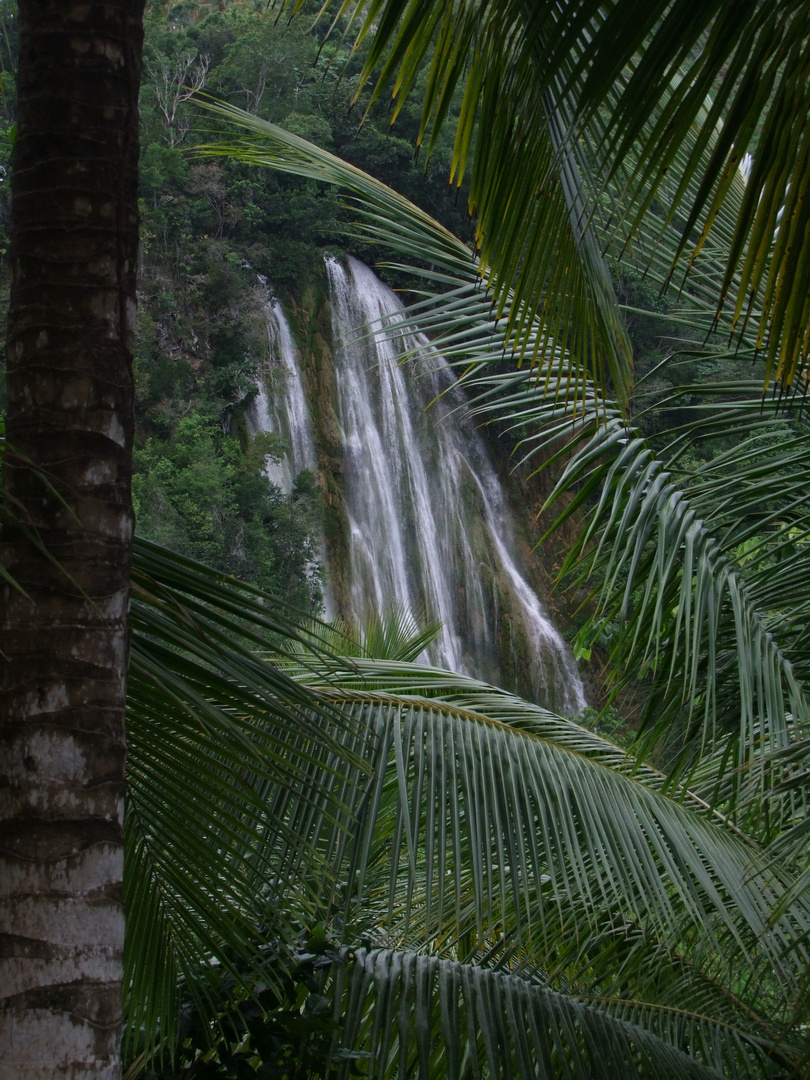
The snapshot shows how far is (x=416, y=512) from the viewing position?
17.5 m

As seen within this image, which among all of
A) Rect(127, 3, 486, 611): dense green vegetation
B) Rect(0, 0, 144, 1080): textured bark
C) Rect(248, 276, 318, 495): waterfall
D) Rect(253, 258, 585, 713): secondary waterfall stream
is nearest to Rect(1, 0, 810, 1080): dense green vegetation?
Rect(0, 0, 144, 1080): textured bark

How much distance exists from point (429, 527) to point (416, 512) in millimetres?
360

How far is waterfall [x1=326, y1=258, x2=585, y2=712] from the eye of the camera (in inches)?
666

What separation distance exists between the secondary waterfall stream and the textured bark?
14.9 m

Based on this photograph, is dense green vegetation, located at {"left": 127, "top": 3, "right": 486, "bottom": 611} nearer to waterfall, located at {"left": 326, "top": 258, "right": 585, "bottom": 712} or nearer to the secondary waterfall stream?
the secondary waterfall stream

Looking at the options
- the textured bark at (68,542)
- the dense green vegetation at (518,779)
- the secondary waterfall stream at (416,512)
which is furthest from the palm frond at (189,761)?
the secondary waterfall stream at (416,512)

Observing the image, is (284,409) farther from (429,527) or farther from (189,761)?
(189,761)

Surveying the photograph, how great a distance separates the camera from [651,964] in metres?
3.02

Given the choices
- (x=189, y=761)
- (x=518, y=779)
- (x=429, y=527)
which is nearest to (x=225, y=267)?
(x=429, y=527)

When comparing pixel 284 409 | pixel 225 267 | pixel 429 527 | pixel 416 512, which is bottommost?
pixel 429 527

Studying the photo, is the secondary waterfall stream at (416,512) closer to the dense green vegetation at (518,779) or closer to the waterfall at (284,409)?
the waterfall at (284,409)

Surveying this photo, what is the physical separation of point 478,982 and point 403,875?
113cm

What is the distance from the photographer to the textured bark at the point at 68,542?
104 cm

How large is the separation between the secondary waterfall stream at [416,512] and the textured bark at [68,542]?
48.8 feet
